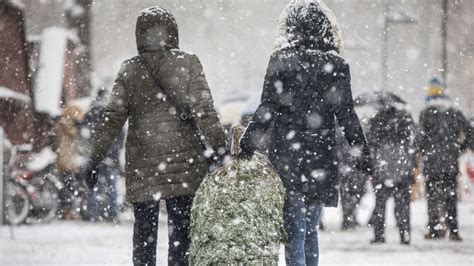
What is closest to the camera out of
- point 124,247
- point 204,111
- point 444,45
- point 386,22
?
point 204,111

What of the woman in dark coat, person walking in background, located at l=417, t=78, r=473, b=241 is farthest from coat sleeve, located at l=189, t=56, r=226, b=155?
person walking in background, located at l=417, t=78, r=473, b=241

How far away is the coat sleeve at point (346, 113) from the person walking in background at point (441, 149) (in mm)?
5287

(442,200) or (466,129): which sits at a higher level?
(466,129)

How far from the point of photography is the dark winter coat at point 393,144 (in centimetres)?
1120

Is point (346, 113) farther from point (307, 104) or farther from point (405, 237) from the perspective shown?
point (405, 237)

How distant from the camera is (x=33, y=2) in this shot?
2088 centimetres

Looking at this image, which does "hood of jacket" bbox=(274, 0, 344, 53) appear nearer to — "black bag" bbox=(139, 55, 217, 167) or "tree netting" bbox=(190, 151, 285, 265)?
"black bag" bbox=(139, 55, 217, 167)

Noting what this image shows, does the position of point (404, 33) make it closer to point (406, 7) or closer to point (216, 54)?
point (406, 7)

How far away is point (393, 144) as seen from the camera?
11281mm

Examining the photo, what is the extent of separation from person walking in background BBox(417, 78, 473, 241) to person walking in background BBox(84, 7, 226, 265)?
5.76 m

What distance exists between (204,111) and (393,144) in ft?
18.1

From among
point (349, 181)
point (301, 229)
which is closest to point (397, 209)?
point (349, 181)

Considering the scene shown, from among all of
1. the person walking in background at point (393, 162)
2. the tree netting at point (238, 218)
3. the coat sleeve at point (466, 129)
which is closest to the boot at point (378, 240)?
the person walking in background at point (393, 162)

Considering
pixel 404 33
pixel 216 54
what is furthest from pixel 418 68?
pixel 216 54
